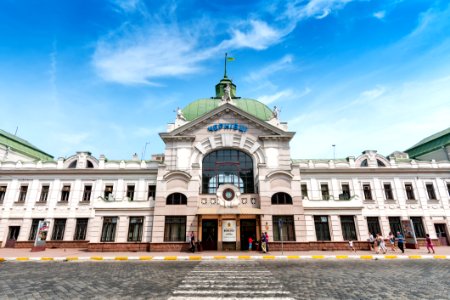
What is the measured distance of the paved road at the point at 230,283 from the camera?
904 cm

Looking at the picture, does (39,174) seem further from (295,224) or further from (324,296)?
(324,296)

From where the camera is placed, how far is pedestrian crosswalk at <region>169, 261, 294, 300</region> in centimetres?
897

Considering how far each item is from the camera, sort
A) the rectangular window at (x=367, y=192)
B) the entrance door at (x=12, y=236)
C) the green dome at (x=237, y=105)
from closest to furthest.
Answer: the entrance door at (x=12, y=236), the rectangular window at (x=367, y=192), the green dome at (x=237, y=105)

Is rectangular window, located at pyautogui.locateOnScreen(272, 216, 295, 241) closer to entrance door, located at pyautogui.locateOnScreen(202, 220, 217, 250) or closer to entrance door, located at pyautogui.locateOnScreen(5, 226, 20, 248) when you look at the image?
entrance door, located at pyautogui.locateOnScreen(202, 220, 217, 250)

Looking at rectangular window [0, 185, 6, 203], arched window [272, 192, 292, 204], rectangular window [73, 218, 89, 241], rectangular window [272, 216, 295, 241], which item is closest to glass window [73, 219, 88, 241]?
rectangular window [73, 218, 89, 241]

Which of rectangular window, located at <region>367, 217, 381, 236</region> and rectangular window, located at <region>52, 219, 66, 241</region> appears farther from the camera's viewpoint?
rectangular window, located at <region>52, 219, 66, 241</region>

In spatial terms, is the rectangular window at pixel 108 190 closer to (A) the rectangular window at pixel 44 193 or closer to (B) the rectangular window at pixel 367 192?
(A) the rectangular window at pixel 44 193

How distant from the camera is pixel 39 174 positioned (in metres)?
32.6

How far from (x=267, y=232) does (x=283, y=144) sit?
10603mm

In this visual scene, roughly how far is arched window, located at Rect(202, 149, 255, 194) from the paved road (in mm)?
14342

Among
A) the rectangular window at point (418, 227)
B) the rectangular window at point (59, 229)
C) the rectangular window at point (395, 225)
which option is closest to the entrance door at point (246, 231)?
the rectangular window at point (395, 225)

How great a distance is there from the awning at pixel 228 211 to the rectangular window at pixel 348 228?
1056cm

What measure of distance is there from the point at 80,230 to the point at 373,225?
1486 inches

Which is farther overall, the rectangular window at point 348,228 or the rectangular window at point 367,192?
the rectangular window at point 367,192
